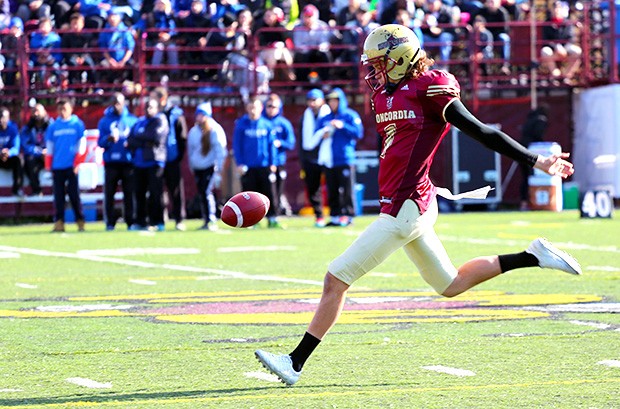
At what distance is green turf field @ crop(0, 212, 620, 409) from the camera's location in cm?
626

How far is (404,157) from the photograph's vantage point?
6891mm

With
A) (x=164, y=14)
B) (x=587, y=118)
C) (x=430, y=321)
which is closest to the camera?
(x=430, y=321)

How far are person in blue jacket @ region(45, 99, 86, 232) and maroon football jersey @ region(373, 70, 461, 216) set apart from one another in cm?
1328

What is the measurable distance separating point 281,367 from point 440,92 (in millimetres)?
1515

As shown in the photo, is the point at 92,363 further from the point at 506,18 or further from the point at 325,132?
the point at 506,18

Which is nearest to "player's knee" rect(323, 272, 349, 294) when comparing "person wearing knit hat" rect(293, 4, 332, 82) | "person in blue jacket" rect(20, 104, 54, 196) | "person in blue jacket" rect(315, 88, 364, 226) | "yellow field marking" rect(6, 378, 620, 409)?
"yellow field marking" rect(6, 378, 620, 409)

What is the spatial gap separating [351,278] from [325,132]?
522 inches

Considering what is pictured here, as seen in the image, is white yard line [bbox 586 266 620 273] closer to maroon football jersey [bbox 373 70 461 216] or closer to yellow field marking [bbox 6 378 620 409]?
maroon football jersey [bbox 373 70 461 216]

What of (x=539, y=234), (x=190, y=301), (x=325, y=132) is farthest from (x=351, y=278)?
(x=325, y=132)

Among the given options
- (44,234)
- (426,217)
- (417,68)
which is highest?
(417,68)

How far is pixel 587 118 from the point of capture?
25984mm

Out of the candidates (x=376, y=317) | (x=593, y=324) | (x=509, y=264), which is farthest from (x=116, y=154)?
(x=509, y=264)

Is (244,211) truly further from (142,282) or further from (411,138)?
(142,282)

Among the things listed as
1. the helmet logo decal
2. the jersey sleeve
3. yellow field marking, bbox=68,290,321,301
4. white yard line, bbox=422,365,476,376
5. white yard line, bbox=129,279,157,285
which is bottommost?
white yard line, bbox=129,279,157,285
